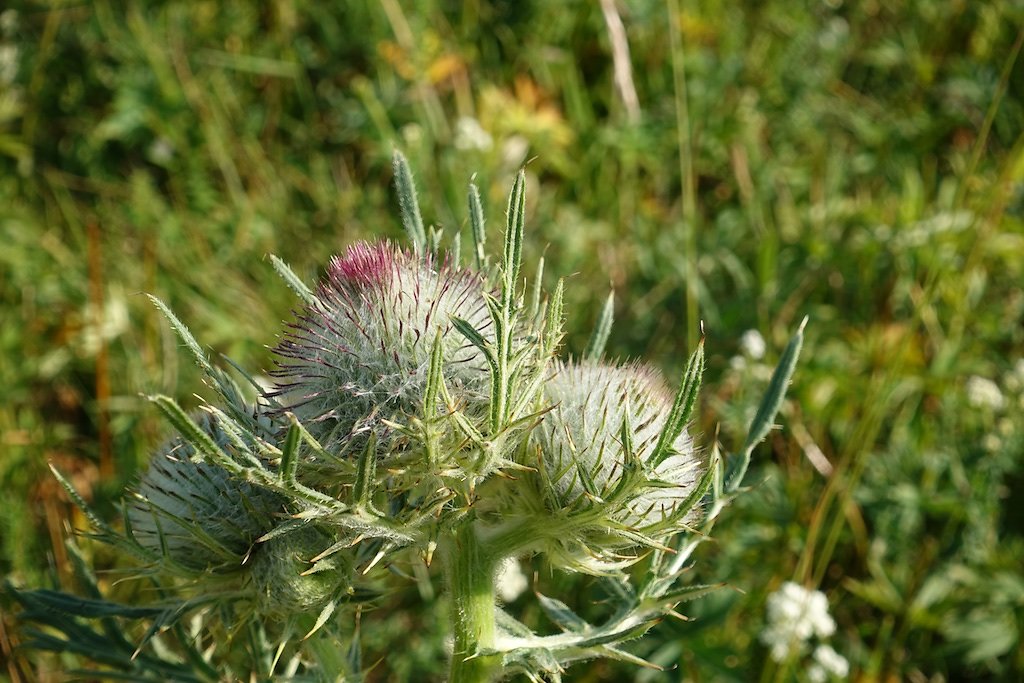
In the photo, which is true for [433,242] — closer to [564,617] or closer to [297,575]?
[297,575]

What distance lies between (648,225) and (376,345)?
2.61 m

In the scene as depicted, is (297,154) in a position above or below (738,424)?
above

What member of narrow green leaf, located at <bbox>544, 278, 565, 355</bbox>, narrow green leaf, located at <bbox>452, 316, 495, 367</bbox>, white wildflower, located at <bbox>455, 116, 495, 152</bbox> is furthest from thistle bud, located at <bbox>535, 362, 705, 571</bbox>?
white wildflower, located at <bbox>455, 116, 495, 152</bbox>

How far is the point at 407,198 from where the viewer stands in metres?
2.04

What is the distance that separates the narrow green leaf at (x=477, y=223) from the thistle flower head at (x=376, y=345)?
13 cm

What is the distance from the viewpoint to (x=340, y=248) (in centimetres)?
407

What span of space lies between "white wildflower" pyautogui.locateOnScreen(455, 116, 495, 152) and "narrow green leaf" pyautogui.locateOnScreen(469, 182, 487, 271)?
7.62ft

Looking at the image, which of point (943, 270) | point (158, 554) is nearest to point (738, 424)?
point (943, 270)

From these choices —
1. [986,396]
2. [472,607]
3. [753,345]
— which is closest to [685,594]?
[472,607]

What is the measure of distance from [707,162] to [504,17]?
125 cm

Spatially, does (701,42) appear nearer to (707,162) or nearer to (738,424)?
(707,162)

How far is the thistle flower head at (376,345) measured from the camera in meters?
1.80

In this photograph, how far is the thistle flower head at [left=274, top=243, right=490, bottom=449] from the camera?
5.92ft

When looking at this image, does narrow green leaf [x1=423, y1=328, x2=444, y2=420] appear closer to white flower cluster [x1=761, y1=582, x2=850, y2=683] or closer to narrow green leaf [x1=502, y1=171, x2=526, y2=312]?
narrow green leaf [x1=502, y1=171, x2=526, y2=312]
